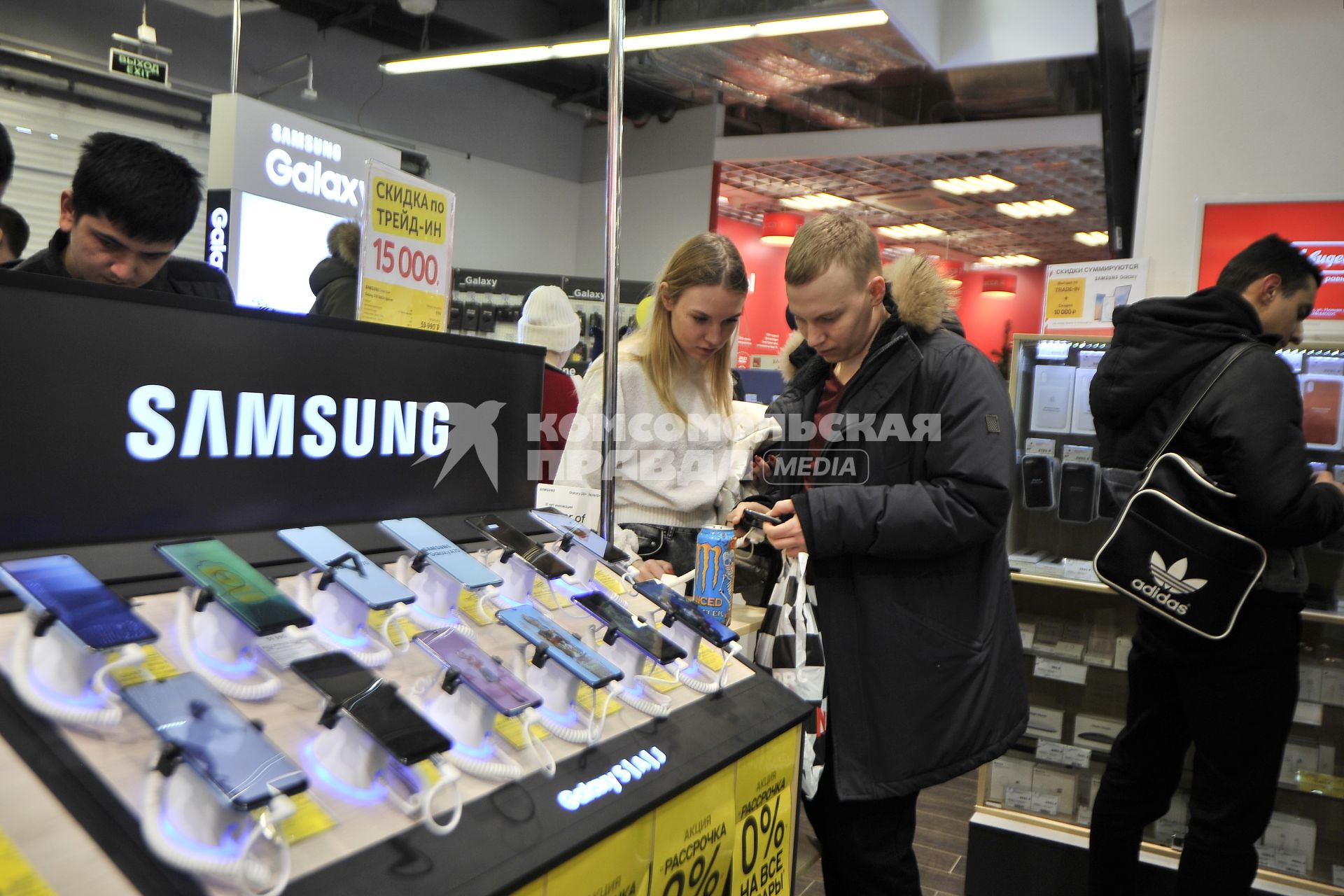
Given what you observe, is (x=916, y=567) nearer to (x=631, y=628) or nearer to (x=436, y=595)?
(x=631, y=628)

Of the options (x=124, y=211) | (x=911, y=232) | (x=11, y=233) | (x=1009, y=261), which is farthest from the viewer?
(x=1009, y=261)

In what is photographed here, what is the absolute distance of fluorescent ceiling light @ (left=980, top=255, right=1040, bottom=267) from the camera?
15.6m

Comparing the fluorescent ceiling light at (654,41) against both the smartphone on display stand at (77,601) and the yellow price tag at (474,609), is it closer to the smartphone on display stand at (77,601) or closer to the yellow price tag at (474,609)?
the yellow price tag at (474,609)

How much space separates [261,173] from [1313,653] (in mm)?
4116

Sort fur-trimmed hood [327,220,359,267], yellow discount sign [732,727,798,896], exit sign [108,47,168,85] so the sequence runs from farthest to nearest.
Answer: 1. exit sign [108,47,168,85]
2. fur-trimmed hood [327,220,359,267]
3. yellow discount sign [732,727,798,896]

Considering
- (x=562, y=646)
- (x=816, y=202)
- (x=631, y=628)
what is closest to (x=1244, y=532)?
(x=631, y=628)

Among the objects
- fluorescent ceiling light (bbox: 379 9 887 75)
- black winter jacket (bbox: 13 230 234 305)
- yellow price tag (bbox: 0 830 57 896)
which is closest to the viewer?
yellow price tag (bbox: 0 830 57 896)

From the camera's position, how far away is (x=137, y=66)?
609cm

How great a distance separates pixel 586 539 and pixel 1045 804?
2.46 m

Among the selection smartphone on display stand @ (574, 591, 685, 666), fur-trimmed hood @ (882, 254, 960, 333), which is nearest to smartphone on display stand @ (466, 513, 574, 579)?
smartphone on display stand @ (574, 591, 685, 666)

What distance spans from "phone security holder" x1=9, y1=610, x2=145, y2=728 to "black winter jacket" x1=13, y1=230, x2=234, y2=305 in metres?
1.37

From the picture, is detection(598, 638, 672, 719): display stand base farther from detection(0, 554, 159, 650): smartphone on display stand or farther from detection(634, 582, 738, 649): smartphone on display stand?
detection(0, 554, 159, 650): smartphone on display stand

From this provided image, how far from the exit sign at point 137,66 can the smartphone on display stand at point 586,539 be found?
6.04 meters

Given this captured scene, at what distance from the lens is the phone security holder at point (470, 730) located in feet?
2.97
